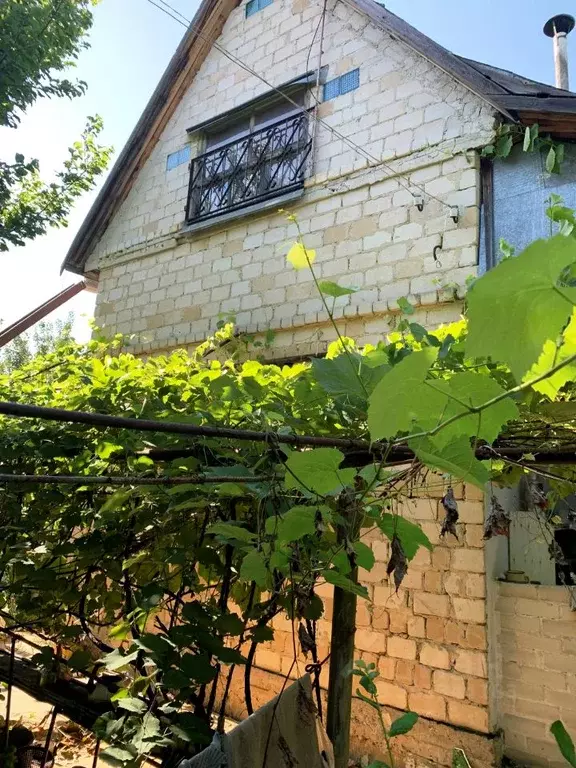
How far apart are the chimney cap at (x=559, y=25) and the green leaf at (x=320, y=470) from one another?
916 cm

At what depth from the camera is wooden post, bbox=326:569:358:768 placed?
1884mm

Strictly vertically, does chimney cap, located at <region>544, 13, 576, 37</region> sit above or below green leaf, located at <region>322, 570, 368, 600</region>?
above

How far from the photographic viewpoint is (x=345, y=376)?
1.13 metres

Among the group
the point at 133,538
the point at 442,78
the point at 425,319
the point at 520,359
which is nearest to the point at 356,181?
the point at 442,78

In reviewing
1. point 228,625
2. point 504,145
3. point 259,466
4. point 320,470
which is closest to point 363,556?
point 259,466

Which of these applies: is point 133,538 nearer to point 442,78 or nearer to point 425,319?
point 425,319

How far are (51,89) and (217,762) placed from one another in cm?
726

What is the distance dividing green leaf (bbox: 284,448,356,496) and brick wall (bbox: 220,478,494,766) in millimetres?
2934

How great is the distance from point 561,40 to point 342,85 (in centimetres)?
427

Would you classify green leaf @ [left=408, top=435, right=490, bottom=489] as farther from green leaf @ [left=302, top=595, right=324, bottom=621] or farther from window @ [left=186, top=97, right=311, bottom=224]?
window @ [left=186, top=97, right=311, bottom=224]

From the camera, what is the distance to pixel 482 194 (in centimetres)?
435

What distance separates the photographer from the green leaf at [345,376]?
1106 mm

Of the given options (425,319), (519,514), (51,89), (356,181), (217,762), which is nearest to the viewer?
(217,762)

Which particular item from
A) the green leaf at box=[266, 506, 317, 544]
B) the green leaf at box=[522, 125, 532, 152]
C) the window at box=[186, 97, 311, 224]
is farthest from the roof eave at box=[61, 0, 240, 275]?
the green leaf at box=[266, 506, 317, 544]
